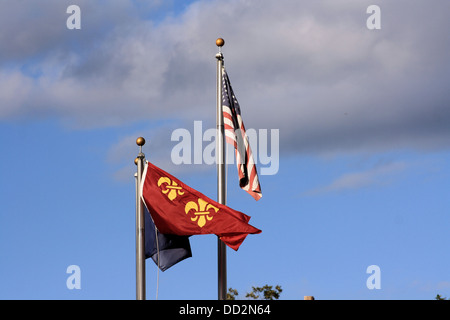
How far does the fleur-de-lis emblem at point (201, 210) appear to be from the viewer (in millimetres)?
22516

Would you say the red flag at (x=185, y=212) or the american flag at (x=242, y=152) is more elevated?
the american flag at (x=242, y=152)

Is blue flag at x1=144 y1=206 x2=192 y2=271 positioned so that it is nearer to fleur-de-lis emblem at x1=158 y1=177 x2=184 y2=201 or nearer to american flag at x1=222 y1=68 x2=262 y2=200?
fleur-de-lis emblem at x1=158 y1=177 x2=184 y2=201

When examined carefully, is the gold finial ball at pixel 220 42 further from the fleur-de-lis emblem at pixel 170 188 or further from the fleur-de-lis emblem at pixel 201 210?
the fleur-de-lis emblem at pixel 201 210

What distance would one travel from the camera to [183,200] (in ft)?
74.8

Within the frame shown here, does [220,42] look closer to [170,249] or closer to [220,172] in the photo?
[220,172]

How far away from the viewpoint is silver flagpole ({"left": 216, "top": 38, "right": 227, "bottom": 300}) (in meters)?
22.5

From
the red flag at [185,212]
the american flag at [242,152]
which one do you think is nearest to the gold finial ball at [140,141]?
the red flag at [185,212]

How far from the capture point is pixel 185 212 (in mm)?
22703

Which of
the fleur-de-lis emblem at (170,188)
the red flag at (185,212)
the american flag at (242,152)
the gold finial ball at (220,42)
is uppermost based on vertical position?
the gold finial ball at (220,42)
